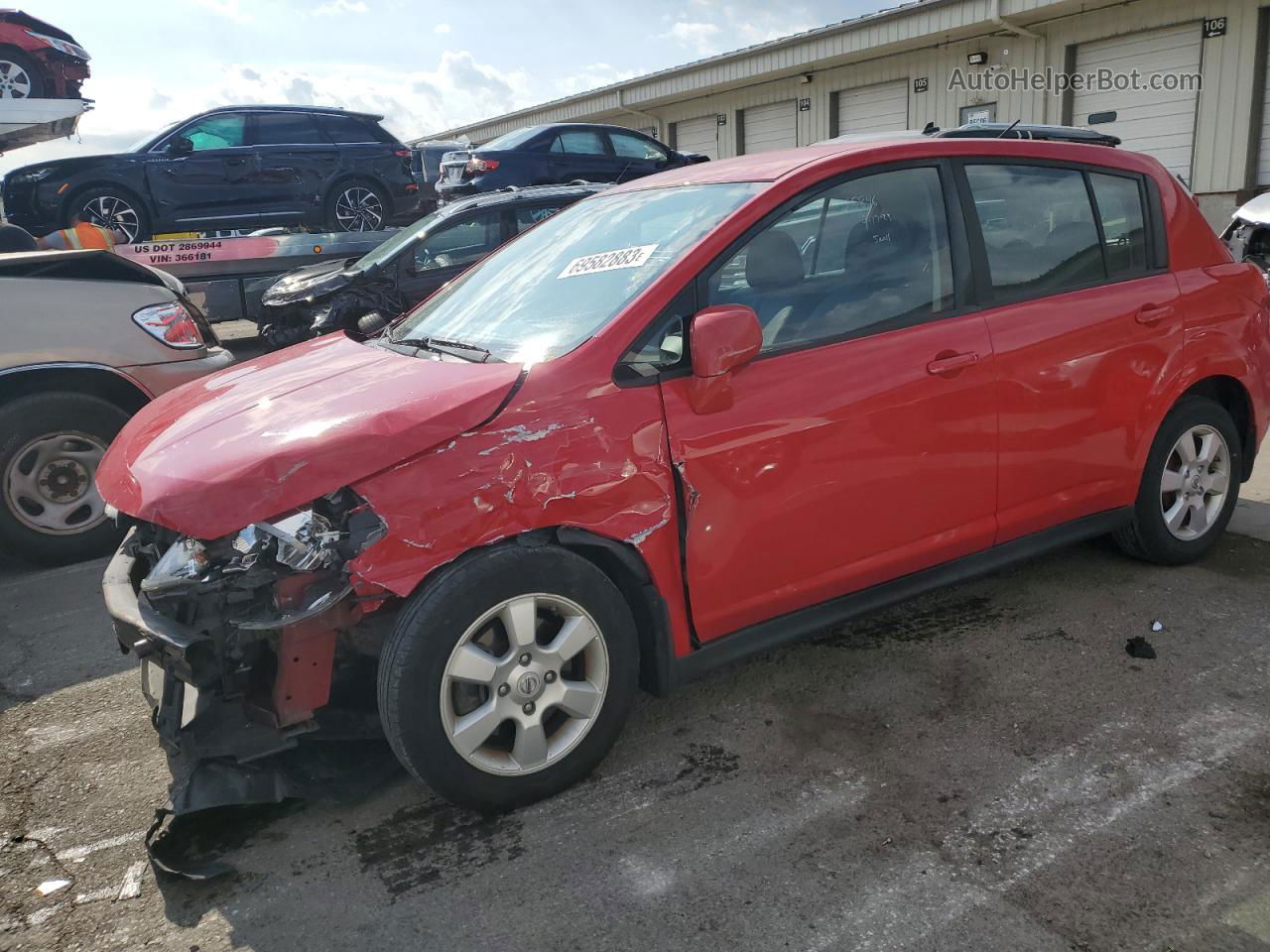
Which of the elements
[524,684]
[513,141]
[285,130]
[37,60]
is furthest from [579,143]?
[524,684]

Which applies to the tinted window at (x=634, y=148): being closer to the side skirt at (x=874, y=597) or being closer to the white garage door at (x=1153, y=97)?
the white garage door at (x=1153, y=97)

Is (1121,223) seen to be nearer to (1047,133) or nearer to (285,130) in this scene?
(1047,133)

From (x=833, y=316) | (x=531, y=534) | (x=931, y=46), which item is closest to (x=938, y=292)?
(x=833, y=316)

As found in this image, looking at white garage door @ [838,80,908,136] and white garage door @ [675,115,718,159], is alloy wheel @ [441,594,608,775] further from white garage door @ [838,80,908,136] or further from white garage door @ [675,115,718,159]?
white garage door @ [675,115,718,159]


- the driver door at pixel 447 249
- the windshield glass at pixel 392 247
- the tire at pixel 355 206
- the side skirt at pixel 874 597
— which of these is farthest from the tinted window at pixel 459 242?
the side skirt at pixel 874 597

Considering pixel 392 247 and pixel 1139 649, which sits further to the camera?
pixel 392 247

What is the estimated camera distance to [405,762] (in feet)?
8.34

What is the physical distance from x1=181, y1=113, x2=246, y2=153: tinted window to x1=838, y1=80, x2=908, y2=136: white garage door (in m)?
10.7

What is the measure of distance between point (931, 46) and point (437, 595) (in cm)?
1683

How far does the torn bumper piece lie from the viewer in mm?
2471

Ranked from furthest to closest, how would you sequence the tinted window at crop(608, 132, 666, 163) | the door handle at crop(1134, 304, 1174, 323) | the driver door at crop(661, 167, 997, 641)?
the tinted window at crop(608, 132, 666, 163) → the door handle at crop(1134, 304, 1174, 323) → the driver door at crop(661, 167, 997, 641)

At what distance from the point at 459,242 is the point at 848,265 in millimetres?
6314

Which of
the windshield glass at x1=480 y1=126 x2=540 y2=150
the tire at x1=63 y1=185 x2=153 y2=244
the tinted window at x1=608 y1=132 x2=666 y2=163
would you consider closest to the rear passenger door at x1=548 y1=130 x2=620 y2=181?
the tinted window at x1=608 y1=132 x2=666 y2=163

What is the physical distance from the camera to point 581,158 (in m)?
13.2
